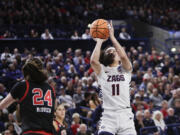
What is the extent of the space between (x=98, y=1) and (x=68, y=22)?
3772mm

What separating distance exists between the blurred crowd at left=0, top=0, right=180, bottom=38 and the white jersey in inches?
509

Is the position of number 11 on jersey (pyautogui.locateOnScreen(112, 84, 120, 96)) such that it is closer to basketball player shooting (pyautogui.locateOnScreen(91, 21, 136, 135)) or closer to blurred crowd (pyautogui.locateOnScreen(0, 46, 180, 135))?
basketball player shooting (pyautogui.locateOnScreen(91, 21, 136, 135))

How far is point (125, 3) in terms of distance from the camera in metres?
23.3

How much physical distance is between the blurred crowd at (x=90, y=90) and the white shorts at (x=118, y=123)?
403cm

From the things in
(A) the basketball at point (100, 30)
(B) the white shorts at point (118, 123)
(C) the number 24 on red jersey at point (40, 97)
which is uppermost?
(A) the basketball at point (100, 30)

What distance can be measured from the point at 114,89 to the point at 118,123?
43cm

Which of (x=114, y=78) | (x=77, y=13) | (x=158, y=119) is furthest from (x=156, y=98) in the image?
(x=77, y=13)

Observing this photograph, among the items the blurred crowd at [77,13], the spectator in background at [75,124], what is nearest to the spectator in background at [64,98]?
the spectator in background at [75,124]

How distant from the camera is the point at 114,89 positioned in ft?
16.0

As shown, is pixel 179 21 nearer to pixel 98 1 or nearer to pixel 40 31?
pixel 98 1

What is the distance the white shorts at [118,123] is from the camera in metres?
4.77

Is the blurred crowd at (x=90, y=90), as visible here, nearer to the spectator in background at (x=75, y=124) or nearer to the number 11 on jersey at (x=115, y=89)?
the spectator in background at (x=75, y=124)

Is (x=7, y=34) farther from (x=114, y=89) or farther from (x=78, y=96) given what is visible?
(x=114, y=89)

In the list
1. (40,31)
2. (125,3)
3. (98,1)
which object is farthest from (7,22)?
(125,3)
